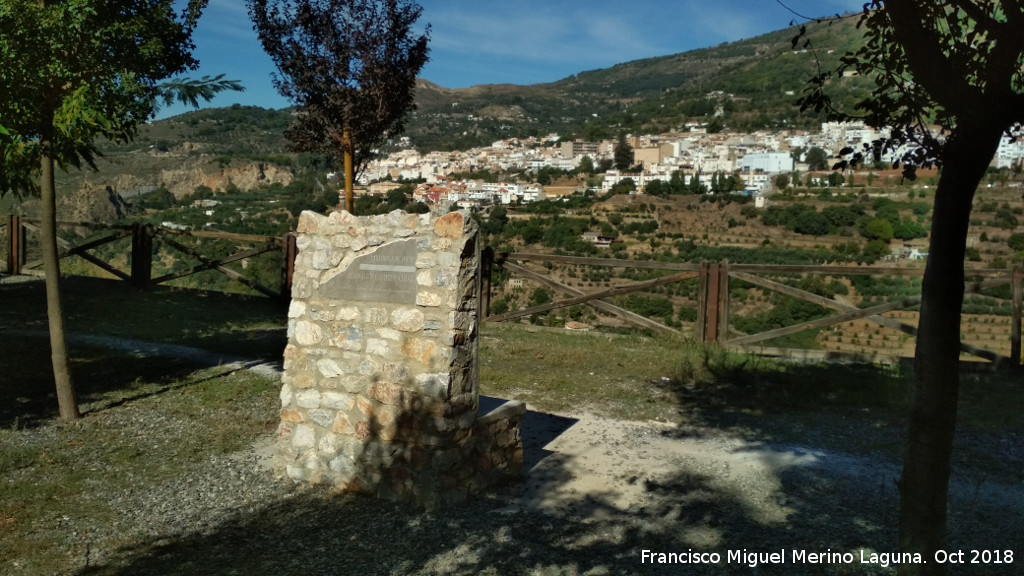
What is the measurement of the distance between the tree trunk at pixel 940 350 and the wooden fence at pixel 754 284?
20.0 ft

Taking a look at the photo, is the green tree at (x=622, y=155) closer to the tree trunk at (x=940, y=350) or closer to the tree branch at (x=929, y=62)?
the tree branch at (x=929, y=62)

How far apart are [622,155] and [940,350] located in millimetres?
34816

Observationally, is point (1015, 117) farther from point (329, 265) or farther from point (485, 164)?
point (485, 164)

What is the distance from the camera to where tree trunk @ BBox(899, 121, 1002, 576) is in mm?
2912

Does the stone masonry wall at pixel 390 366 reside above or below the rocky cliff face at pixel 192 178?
below

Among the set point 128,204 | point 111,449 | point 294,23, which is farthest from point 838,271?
point 128,204

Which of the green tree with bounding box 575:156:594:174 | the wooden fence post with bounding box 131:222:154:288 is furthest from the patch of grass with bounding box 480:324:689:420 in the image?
the green tree with bounding box 575:156:594:174

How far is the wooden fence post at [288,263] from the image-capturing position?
11.5m

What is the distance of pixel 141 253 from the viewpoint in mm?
12492

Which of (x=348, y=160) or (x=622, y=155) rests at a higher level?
(x=622, y=155)

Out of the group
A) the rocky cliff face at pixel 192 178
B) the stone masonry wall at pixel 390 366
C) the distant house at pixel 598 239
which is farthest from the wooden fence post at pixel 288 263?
the rocky cliff face at pixel 192 178

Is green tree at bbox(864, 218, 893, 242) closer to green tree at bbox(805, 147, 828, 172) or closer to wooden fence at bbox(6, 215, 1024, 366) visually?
green tree at bbox(805, 147, 828, 172)

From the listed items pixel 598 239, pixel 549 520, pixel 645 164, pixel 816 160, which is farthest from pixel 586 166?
pixel 549 520

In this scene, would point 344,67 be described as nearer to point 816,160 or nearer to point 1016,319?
point 1016,319
